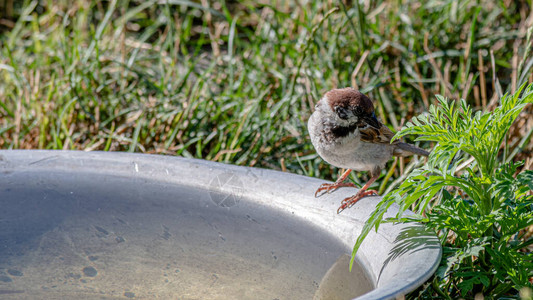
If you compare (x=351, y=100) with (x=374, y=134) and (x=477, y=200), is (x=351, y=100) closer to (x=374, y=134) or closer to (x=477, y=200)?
(x=374, y=134)

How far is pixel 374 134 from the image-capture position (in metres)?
2.32

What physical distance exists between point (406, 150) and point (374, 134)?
0.23m

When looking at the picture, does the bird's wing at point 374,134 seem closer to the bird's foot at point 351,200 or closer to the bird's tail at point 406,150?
the bird's tail at point 406,150

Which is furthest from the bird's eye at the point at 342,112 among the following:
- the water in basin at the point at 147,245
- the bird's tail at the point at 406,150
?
the water in basin at the point at 147,245

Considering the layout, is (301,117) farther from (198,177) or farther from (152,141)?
(198,177)

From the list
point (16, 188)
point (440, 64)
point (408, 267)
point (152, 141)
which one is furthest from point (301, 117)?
point (408, 267)

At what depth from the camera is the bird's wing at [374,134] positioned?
229 centimetres

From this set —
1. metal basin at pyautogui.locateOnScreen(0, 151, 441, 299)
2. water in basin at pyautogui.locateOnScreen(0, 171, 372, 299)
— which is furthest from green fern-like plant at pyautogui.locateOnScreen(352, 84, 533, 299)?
water in basin at pyautogui.locateOnScreen(0, 171, 372, 299)

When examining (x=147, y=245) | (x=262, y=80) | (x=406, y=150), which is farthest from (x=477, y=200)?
(x=262, y=80)

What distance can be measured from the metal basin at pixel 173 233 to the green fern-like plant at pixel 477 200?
0.12 metres

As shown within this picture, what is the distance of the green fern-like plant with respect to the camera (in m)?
1.56

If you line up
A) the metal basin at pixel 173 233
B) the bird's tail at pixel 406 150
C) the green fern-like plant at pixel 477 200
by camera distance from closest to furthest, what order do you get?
the green fern-like plant at pixel 477 200
the metal basin at pixel 173 233
the bird's tail at pixel 406 150

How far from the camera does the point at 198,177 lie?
202cm

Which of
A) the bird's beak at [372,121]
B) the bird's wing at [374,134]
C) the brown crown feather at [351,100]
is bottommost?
the bird's wing at [374,134]
